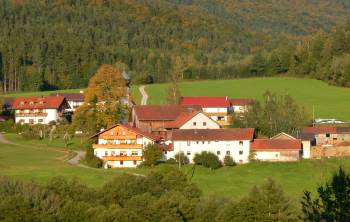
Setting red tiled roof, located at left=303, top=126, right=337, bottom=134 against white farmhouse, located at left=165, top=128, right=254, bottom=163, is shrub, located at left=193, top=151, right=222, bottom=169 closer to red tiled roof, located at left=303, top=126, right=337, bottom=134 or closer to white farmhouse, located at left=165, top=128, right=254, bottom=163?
white farmhouse, located at left=165, top=128, right=254, bottom=163

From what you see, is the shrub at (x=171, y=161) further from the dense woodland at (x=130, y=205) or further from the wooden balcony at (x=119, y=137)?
the dense woodland at (x=130, y=205)

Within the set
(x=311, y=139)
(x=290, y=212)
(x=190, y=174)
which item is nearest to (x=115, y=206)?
(x=290, y=212)

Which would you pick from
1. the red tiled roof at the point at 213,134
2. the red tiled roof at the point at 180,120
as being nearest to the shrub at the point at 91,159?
the red tiled roof at the point at 213,134

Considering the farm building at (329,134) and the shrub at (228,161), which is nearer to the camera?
the shrub at (228,161)

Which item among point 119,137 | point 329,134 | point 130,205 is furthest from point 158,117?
point 130,205

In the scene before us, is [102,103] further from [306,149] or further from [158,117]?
[306,149]

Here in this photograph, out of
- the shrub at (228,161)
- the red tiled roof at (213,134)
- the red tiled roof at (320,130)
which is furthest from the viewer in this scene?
the red tiled roof at (320,130)

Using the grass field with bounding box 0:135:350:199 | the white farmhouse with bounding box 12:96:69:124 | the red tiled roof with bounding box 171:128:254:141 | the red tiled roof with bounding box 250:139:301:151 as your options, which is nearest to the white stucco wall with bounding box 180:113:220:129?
the red tiled roof with bounding box 171:128:254:141
